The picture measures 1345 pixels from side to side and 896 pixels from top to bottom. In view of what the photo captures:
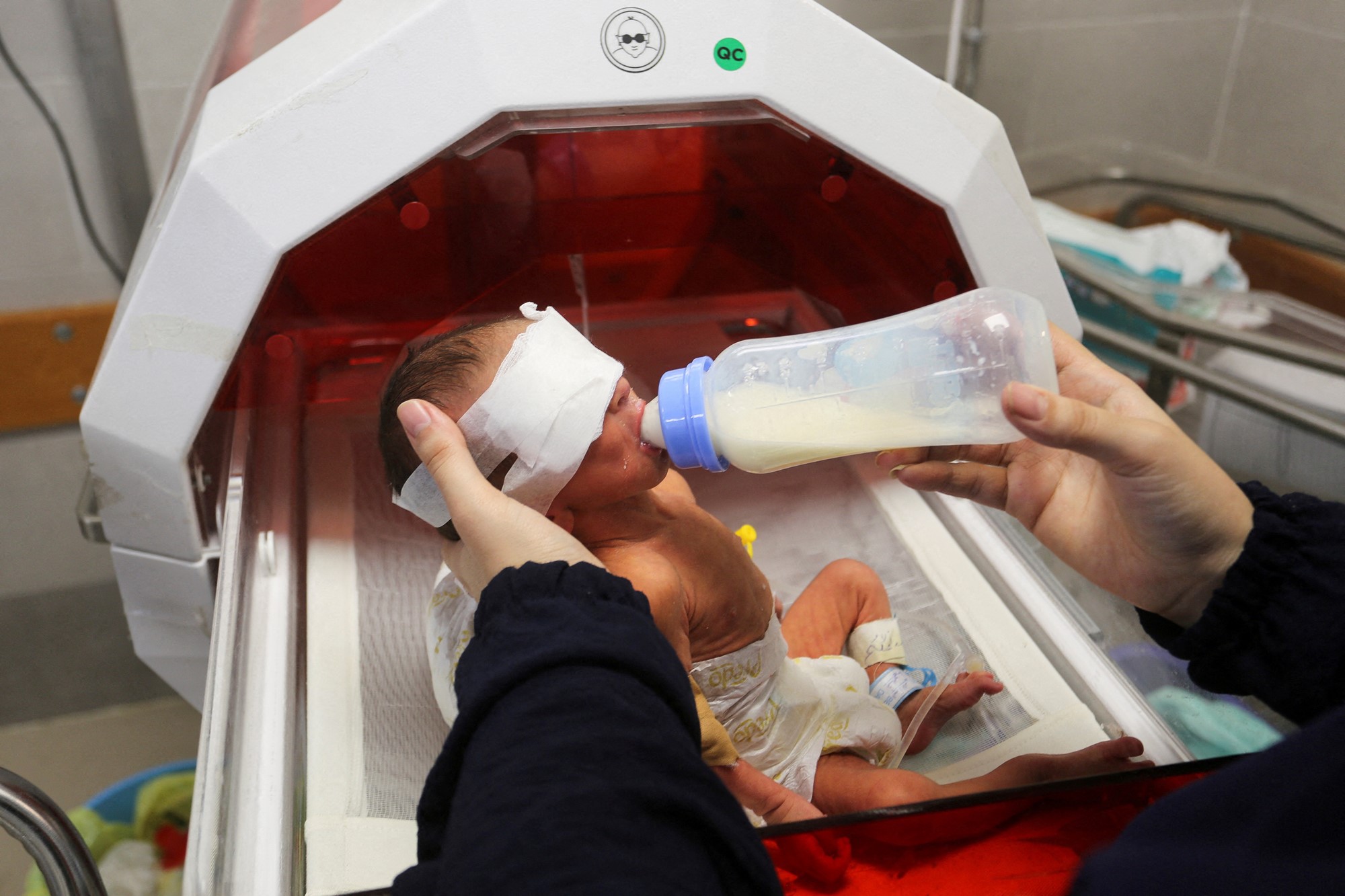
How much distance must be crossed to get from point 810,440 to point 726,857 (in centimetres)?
27

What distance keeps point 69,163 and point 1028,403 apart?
4.08 ft

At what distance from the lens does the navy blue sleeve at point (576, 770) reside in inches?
14.5

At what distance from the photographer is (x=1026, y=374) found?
601mm

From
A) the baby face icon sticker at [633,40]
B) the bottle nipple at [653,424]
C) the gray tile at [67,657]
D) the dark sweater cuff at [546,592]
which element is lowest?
the gray tile at [67,657]

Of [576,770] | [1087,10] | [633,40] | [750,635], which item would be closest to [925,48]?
[1087,10]

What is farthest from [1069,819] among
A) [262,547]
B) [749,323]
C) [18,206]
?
[18,206]

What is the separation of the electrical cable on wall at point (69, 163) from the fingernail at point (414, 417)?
93 cm

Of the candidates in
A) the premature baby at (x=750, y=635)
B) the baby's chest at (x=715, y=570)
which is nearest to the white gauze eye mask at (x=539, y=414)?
the premature baby at (x=750, y=635)

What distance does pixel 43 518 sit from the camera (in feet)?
4.81

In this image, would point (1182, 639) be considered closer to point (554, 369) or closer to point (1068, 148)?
point (554, 369)

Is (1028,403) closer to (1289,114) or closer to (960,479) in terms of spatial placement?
(960,479)

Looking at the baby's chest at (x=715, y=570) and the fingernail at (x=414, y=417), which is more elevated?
the fingernail at (x=414, y=417)

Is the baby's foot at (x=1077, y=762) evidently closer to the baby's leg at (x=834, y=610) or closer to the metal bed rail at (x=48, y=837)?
the baby's leg at (x=834, y=610)

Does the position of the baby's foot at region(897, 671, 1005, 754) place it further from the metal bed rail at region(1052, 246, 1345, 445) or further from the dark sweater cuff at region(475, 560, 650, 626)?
the metal bed rail at region(1052, 246, 1345, 445)
